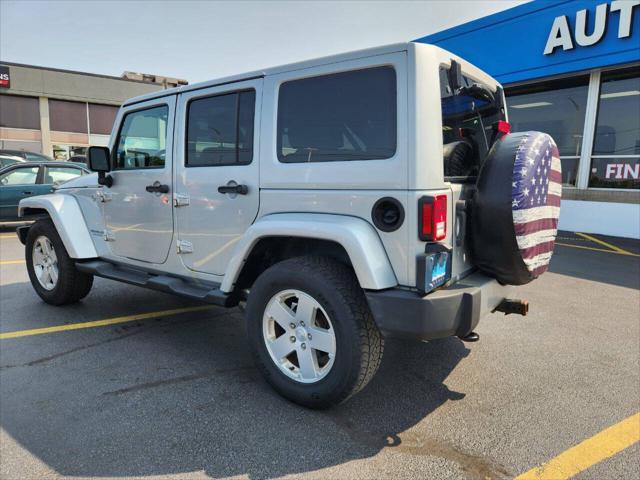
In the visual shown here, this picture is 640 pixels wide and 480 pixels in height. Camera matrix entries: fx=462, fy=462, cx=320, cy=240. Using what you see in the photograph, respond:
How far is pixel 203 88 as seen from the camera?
3.46m

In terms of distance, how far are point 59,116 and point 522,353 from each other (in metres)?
28.7

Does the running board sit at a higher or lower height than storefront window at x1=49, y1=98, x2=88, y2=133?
lower

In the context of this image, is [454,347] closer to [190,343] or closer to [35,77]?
[190,343]

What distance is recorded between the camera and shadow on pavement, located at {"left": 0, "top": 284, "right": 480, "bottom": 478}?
2.37 m

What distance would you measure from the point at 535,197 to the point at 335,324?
1379 mm

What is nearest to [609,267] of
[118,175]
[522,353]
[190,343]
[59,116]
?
[522,353]

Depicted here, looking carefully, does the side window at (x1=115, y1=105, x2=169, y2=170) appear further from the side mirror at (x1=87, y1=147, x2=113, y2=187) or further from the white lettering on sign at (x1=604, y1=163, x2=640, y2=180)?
the white lettering on sign at (x1=604, y1=163, x2=640, y2=180)

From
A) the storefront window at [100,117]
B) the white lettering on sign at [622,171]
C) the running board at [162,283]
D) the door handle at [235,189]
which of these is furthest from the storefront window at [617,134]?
the storefront window at [100,117]

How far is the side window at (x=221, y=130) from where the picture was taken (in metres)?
3.19

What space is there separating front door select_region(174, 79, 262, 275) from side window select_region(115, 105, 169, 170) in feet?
0.87

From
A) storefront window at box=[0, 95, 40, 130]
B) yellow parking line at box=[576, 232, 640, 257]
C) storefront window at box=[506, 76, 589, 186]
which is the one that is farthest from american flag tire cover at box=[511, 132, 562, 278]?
storefront window at box=[0, 95, 40, 130]

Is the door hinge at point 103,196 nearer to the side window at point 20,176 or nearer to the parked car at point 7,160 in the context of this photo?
the side window at point 20,176

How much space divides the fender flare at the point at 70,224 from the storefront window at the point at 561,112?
36.8 feet

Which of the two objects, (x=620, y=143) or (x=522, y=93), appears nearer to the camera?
(x=620, y=143)
